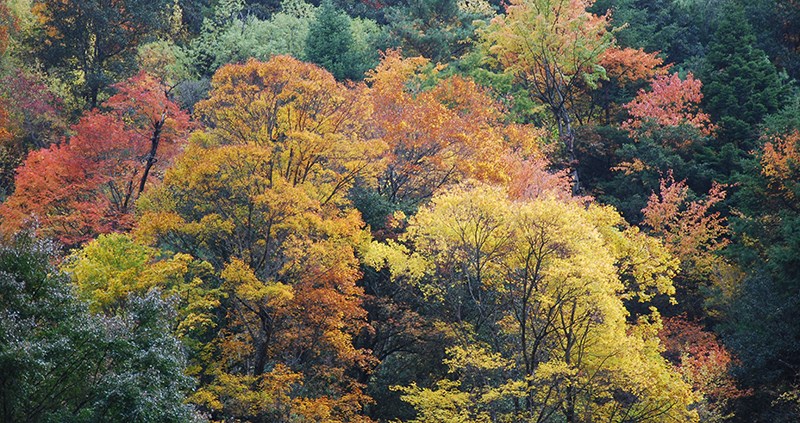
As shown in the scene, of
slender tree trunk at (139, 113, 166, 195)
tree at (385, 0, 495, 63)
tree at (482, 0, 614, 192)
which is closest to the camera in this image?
slender tree trunk at (139, 113, 166, 195)

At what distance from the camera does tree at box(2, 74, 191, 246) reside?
27.0 m

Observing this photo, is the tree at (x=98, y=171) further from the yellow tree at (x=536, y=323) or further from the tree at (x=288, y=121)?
the yellow tree at (x=536, y=323)

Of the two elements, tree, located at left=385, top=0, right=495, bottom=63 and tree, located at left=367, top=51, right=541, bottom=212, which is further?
tree, located at left=385, top=0, right=495, bottom=63

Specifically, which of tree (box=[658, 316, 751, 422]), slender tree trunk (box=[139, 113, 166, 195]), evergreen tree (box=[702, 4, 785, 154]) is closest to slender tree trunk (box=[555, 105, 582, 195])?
evergreen tree (box=[702, 4, 785, 154])

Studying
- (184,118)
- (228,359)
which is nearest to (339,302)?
(228,359)

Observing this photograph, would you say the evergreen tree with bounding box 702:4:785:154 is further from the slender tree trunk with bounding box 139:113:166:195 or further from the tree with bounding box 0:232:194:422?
the tree with bounding box 0:232:194:422

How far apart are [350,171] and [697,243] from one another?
13200 mm

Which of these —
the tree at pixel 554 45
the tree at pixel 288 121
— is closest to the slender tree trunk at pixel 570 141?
the tree at pixel 554 45

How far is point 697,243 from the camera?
94.7 ft

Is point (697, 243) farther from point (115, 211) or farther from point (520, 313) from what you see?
point (115, 211)

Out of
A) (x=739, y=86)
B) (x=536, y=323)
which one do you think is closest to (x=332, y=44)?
(x=739, y=86)

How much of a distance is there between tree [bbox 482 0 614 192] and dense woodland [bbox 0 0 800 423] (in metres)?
0.13

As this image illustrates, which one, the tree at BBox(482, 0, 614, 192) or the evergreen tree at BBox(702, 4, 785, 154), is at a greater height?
the evergreen tree at BBox(702, 4, 785, 154)

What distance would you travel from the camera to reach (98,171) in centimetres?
2866
